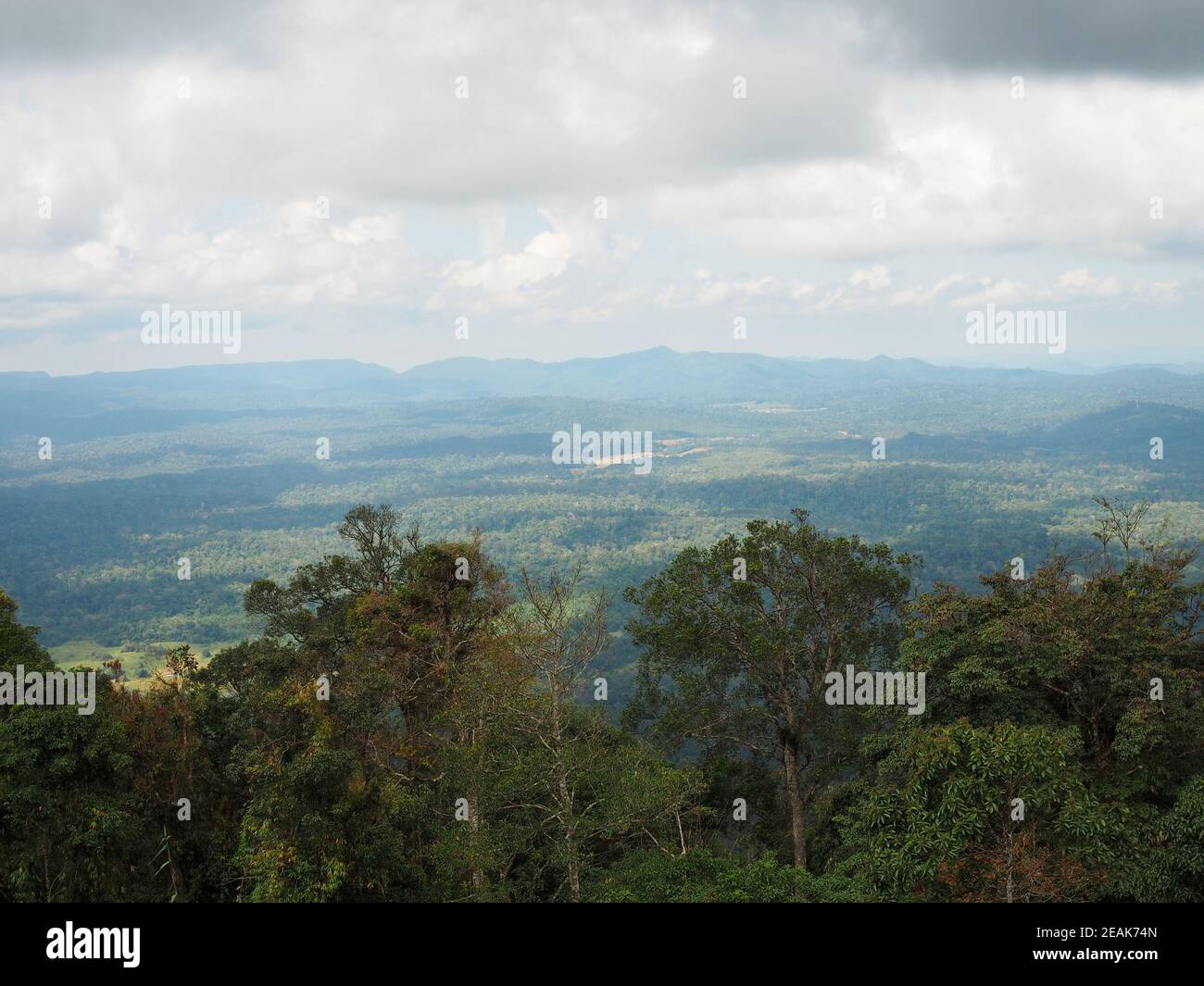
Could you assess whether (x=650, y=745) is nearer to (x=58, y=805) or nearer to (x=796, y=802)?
(x=796, y=802)

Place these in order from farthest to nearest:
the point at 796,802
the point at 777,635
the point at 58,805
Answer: the point at 777,635 → the point at 796,802 → the point at 58,805

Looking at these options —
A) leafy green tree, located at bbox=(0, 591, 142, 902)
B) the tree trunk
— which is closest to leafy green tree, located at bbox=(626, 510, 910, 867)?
the tree trunk

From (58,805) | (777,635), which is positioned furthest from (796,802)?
(58,805)

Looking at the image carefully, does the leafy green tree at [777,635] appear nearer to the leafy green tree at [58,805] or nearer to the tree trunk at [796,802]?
the tree trunk at [796,802]

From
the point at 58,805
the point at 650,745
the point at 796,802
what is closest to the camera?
the point at 58,805

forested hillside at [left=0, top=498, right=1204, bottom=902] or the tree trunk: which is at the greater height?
forested hillside at [left=0, top=498, right=1204, bottom=902]

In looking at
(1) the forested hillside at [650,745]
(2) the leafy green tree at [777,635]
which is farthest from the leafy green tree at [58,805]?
(2) the leafy green tree at [777,635]

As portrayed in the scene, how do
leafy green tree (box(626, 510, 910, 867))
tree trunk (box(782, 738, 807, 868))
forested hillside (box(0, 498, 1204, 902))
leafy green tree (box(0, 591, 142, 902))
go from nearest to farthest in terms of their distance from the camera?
forested hillside (box(0, 498, 1204, 902)) < leafy green tree (box(0, 591, 142, 902)) < tree trunk (box(782, 738, 807, 868)) < leafy green tree (box(626, 510, 910, 867))

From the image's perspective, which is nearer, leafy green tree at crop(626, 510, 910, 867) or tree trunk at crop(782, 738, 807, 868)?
tree trunk at crop(782, 738, 807, 868)

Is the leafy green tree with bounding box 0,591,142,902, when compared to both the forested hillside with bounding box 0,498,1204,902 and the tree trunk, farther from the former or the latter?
the tree trunk

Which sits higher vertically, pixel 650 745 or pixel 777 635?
pixel 777 635

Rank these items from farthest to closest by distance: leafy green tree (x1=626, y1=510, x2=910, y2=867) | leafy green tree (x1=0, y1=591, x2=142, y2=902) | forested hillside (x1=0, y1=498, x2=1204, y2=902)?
leafy green tree (x1=626, y1=510, x2=910, y2=867), leafy green tree (x1=0, y1=591, x2=142, y2=902), forested hillside (x1=0, y1=498, x2=1204, y2=902)

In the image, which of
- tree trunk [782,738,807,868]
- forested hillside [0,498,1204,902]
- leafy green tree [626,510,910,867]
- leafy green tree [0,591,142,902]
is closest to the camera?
forested hillside [0,498,1204,902]
